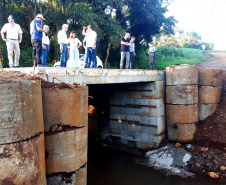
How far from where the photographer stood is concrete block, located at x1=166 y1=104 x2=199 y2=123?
310 inches

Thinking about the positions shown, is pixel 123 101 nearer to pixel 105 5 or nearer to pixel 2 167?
pixel 2 167

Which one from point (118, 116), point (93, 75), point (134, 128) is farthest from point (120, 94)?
point (93, 75)

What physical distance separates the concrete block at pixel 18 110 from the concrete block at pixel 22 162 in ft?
0.32

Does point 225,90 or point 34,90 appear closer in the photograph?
point 34,90

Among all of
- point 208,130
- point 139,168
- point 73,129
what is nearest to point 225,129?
point 208,130

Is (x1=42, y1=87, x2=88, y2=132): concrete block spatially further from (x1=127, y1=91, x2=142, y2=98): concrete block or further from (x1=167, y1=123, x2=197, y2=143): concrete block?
(x1=167, y1=123, x2=197, y2=143): concrete block

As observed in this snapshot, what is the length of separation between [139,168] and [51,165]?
4.85 m

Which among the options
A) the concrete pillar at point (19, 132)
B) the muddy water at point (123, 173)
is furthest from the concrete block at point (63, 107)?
the muddy water at point (123, 173)

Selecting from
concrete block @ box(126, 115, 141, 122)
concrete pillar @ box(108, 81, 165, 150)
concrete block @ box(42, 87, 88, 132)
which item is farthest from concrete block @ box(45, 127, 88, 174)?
concrete block @ box(126, 115, 141, 122)

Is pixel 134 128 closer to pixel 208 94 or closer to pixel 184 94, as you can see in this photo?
pixel 184 94

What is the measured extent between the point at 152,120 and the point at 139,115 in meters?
0.62

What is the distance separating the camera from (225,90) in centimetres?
927

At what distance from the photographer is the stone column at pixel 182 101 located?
7.82 m

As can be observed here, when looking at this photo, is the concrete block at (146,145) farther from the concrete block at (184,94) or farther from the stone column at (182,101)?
the concrete block at (184,94)
